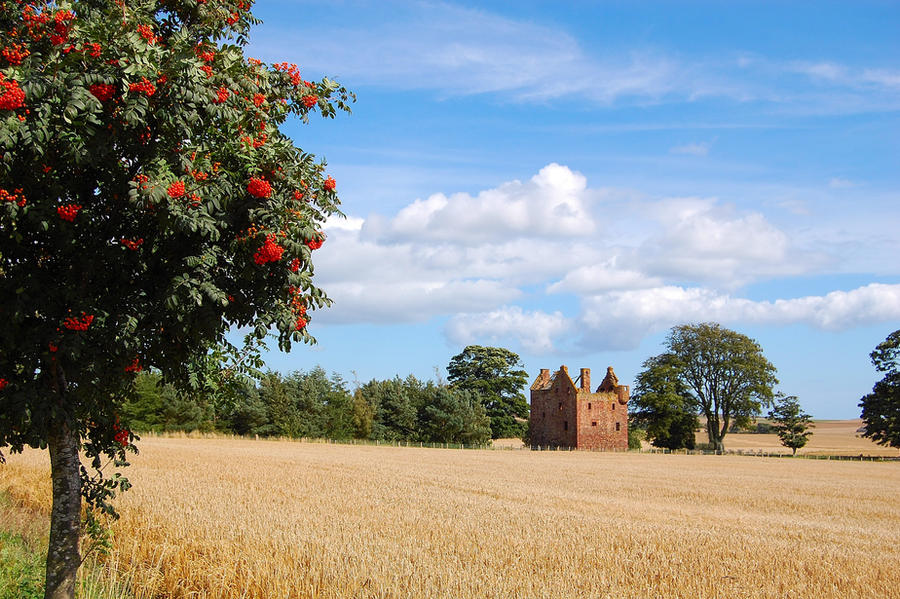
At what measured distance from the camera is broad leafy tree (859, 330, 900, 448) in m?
65.9

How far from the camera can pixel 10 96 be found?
198 inches

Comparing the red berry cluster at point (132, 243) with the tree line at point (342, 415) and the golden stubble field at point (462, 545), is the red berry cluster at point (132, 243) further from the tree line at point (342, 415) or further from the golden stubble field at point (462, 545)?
the tree line at point (342, 415)

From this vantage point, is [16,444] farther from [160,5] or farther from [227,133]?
[160,5]

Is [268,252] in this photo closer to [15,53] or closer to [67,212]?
[67,212]

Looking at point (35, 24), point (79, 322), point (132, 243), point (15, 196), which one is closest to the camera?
point (15, 196)

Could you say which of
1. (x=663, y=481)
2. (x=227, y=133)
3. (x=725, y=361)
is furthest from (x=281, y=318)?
(x=725, y=361)

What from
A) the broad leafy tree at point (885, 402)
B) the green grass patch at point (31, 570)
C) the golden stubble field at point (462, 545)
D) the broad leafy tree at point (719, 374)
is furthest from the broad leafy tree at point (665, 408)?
the green grass patch at point (31, 570)

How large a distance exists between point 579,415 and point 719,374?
2173 centimetres

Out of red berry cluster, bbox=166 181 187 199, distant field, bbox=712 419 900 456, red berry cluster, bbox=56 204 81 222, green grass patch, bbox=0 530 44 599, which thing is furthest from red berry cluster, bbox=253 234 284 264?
distant field, bbox=712 419 900 456

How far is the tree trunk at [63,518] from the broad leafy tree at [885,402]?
74929 millimetres

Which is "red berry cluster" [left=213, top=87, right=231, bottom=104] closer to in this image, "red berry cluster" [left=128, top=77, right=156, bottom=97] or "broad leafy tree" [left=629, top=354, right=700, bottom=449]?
"red berry cluster" [left=128, top=77, right=156, bottom=97]

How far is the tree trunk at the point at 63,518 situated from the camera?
24.1 ft

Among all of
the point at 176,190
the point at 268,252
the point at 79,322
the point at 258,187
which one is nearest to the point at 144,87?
the point at 176,190

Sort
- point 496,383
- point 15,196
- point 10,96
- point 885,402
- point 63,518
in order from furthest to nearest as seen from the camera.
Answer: point 496,383
point 885,402
point 63,518
point 15,196
point 10,96
